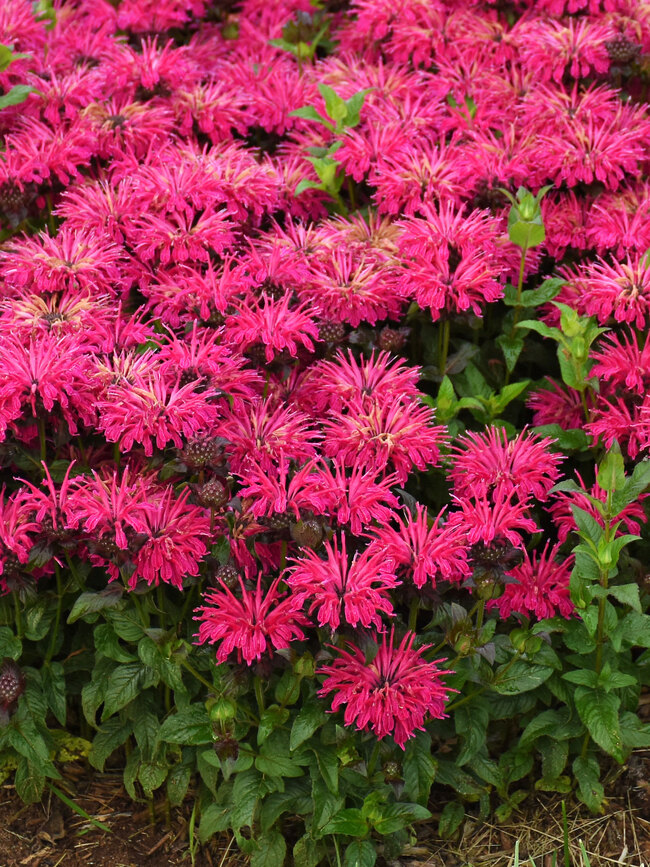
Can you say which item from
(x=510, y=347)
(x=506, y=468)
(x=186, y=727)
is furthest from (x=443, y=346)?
(x=186, y=727)

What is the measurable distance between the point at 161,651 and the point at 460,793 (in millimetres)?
695

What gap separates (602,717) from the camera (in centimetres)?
201

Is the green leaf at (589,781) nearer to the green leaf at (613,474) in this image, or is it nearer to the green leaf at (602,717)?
the green leaf at (602,717)

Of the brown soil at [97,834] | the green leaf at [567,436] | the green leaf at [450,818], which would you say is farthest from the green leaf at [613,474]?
the brown soil at [97,834]

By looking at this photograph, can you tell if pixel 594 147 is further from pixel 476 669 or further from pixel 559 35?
pixel 476 669

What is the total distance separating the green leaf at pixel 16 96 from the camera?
103 inches

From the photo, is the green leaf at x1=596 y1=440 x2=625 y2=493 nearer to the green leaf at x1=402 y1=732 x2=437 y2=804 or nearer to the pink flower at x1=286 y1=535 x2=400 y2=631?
the pink flower at x1=286 y1=535 x2=400 y2=631

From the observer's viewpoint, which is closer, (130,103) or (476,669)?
(476,669)

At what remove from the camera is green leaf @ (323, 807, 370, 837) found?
196cm

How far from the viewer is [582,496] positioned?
2098 millimetres

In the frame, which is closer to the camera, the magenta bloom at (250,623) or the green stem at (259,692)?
the magenta bloom at (250,623)

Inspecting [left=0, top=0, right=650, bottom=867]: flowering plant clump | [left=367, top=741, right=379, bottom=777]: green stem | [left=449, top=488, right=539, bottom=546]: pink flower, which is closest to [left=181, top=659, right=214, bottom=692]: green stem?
[left=0, top=0, right=650, bottom=867]: flowering plant clump

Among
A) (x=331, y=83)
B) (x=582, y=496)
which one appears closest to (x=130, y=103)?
(x=331, y=83)

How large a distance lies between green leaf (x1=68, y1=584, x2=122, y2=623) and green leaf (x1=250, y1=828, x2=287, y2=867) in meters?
0.57
